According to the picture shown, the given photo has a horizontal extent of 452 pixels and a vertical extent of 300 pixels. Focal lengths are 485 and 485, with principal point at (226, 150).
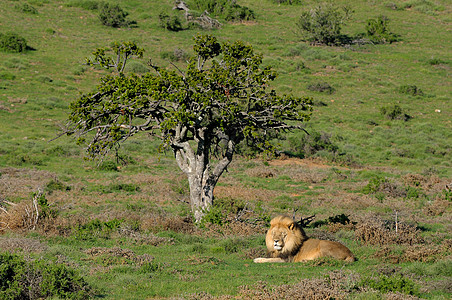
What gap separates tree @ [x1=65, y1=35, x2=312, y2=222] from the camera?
14.2 m

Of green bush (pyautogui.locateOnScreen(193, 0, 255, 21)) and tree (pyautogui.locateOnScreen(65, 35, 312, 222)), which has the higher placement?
green bush (pyautogui.locateOnScreen(193, 0, 255, 21))

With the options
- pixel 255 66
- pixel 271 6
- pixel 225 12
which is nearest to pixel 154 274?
pixel 255 66

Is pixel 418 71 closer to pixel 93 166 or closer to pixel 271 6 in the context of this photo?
pixel 271 6

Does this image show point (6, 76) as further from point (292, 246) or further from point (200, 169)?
point (292, 246)

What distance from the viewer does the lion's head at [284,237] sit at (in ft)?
34.5

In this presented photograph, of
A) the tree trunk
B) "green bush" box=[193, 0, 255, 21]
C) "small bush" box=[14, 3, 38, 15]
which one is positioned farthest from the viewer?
"green bush" box=[193, 0, 255, 21]

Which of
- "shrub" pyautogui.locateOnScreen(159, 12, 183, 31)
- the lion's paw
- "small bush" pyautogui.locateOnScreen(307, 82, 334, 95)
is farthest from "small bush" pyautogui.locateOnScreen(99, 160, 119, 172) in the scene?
"shrub" pyautogui.locateOnScreen(159, 12, 183, 31)

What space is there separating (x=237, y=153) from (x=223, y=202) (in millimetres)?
17766

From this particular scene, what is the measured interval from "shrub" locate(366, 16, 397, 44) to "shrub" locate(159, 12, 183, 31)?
92.7 ft

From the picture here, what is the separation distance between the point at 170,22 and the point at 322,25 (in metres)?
21.4

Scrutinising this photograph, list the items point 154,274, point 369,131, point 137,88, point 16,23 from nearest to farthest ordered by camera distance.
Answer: point 154,274, point 137,88, point 369,131, point 16,23

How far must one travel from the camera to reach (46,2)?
7138 centimetres

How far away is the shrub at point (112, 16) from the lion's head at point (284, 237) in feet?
199

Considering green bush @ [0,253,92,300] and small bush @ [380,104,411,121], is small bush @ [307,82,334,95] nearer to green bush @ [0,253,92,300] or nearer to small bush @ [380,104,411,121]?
small bush @ [380,104,411,121]
